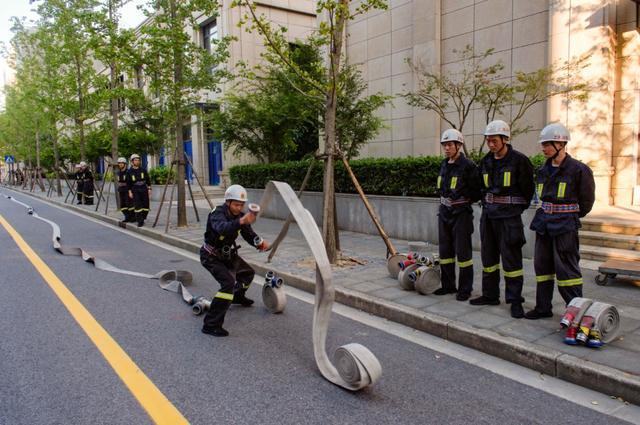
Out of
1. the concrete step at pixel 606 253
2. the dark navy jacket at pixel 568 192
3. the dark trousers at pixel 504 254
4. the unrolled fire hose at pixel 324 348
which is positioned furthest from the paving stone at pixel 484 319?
the concrete step at pixel 606 253

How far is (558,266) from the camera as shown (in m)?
4.84

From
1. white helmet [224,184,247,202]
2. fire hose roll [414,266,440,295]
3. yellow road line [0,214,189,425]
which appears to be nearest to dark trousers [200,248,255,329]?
white helmet [224,184,247,202]

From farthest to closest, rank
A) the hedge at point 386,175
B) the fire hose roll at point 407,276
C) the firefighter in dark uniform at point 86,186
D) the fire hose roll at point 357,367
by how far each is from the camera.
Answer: the firefighter in dark uniform at point 86,186
the hedge at point 386,175
the fire hose roll at point 407,276
the fire hose roll at point 357,367

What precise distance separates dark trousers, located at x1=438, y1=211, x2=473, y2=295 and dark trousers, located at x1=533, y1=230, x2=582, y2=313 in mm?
920

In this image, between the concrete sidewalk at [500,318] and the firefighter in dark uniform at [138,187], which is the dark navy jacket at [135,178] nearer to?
the firefighter in dark uniform at [138,187]

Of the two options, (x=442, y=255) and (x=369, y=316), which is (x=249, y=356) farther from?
(x=442, y=255)

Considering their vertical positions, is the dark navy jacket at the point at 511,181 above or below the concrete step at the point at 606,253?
above

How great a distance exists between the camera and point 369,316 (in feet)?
18.8

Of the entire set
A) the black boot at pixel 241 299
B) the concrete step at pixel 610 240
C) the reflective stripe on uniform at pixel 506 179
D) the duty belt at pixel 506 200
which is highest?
the reflective stripe on uniform at pixel 506 179

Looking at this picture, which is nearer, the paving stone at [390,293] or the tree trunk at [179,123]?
the paving stone at [390,293]

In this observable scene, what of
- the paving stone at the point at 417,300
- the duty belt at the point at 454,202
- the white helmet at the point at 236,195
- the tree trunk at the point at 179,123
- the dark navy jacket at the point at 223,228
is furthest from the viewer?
the tree trunk at the point at 179,123

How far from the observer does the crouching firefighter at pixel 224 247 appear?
16.6ft

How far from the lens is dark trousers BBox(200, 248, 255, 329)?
506 cm

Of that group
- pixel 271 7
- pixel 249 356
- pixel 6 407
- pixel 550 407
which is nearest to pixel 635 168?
pixel 550 407
